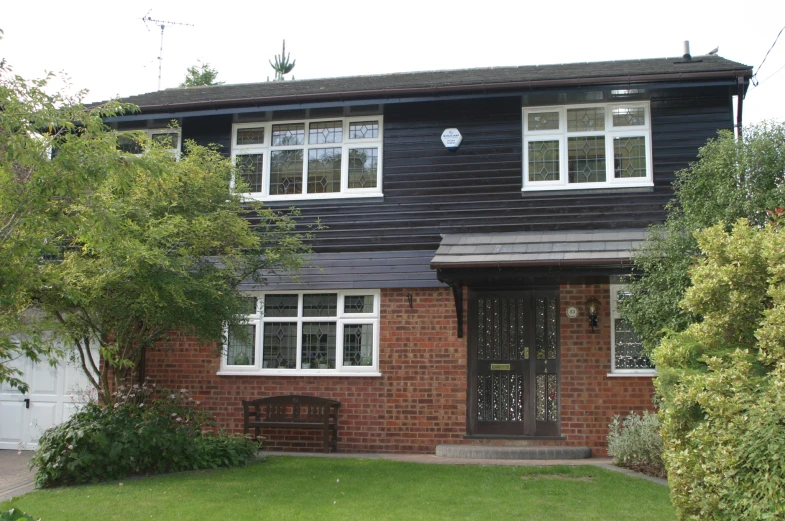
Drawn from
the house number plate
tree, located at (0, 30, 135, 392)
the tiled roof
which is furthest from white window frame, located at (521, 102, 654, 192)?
tree, located at (0, 30, 135, 392)

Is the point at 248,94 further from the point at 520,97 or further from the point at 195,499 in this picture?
the point at 195,499

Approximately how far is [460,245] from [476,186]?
47.9 inches

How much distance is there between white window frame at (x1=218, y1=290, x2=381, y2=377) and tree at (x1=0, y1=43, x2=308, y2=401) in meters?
1.02

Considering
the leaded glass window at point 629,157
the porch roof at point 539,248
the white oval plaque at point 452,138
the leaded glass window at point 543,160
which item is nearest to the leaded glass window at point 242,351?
the porch roof at point 539,248

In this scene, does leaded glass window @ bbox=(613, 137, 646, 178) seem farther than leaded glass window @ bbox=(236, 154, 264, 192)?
No

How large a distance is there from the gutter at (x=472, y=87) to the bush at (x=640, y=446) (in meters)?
4.78

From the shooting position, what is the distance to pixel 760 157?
28.9 ft

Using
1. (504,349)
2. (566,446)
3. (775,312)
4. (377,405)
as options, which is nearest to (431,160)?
(504,349)

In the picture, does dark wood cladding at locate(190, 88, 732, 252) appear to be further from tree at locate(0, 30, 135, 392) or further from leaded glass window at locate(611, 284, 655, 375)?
tree at locate(0, 30, 135, 392)

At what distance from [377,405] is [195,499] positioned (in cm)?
413

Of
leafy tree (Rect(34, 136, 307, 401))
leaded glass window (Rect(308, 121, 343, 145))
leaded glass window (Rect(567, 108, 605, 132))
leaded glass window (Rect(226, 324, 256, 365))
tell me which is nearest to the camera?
leafy tree (Rect(34, 136, 307, 401))

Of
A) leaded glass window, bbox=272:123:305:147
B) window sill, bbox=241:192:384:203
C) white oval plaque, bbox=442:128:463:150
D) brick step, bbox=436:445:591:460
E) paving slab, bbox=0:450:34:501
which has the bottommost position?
paving slab, bbox=0:450:34:501

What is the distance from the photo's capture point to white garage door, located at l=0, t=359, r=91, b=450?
12.5m

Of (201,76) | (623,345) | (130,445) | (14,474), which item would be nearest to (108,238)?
(130,445)
